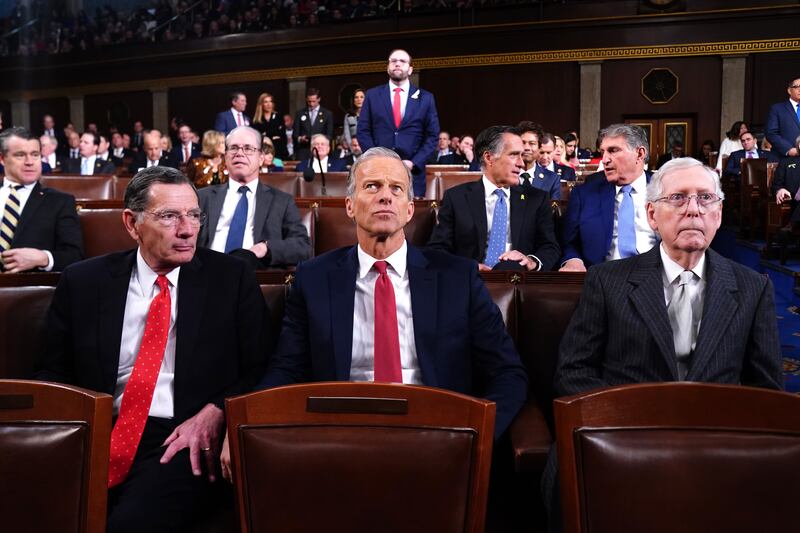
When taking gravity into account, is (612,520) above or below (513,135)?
below

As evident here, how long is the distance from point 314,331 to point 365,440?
2.58ft

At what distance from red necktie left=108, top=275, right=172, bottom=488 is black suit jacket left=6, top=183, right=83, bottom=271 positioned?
1.52 metres

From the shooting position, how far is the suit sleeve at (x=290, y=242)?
347 centimetres

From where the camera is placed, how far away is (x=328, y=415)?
44.3 inches

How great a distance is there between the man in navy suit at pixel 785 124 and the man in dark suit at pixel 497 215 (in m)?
4.68

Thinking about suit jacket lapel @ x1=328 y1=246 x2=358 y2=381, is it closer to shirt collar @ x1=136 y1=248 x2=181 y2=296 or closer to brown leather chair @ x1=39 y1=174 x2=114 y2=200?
shirt collar @ x1=136 y1=248 x2=181 y2=296

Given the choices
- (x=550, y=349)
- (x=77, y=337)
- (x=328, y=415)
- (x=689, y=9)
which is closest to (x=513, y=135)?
(x=550, y=349)

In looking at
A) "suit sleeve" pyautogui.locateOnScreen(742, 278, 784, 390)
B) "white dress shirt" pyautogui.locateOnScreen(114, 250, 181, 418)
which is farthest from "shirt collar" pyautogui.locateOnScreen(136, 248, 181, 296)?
"suit sleeve" pyautogui.locateOnScreen(742, 278, 784, 390)

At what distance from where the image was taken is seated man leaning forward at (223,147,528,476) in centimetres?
185

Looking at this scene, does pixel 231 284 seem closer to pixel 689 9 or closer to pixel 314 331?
pixel 314 331

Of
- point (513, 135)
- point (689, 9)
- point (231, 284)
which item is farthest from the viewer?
point (689, 9)

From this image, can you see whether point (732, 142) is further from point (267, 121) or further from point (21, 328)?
point (21, 328)

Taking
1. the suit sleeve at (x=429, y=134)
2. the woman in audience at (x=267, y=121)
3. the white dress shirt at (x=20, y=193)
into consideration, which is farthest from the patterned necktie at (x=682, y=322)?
the woman in audience at (x=267, y=121)

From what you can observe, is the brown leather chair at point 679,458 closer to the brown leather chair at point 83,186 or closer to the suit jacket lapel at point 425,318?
the suit jacket lapel at point 425,318
